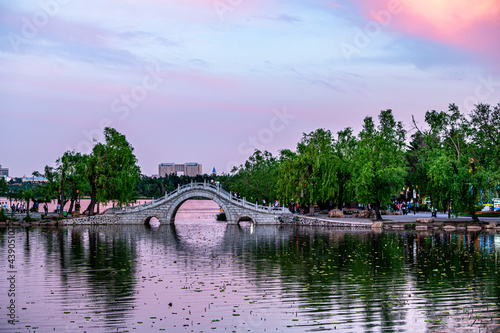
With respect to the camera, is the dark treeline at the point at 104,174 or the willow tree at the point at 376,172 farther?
the dark treeline at the point at 104,174

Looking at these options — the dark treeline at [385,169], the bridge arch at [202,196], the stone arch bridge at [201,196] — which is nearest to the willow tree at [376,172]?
the dark treeline at [385,169]

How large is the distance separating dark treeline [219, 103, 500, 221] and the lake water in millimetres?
9125

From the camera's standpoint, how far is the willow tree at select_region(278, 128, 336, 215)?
172 feet

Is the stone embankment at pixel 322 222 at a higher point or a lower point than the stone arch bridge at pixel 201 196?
lower

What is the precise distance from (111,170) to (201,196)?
944 cm

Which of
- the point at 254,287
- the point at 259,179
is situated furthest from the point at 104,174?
the point at 254,287

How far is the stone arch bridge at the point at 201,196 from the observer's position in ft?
175

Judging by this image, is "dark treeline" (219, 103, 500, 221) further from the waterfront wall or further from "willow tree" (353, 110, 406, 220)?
the waterfront wall

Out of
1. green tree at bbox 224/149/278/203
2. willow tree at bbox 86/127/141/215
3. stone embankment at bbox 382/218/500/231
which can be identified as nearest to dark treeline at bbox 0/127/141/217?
willow tree at bbox 86/127/141/215

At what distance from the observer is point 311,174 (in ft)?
174

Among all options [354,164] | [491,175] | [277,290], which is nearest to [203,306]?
[277,290]

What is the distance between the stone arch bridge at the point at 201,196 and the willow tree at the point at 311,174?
2.43m

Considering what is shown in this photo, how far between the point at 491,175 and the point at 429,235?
23.7 ft

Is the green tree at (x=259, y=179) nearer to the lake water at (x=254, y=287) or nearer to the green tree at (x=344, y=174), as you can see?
the green tree at (x=344, y=174)
